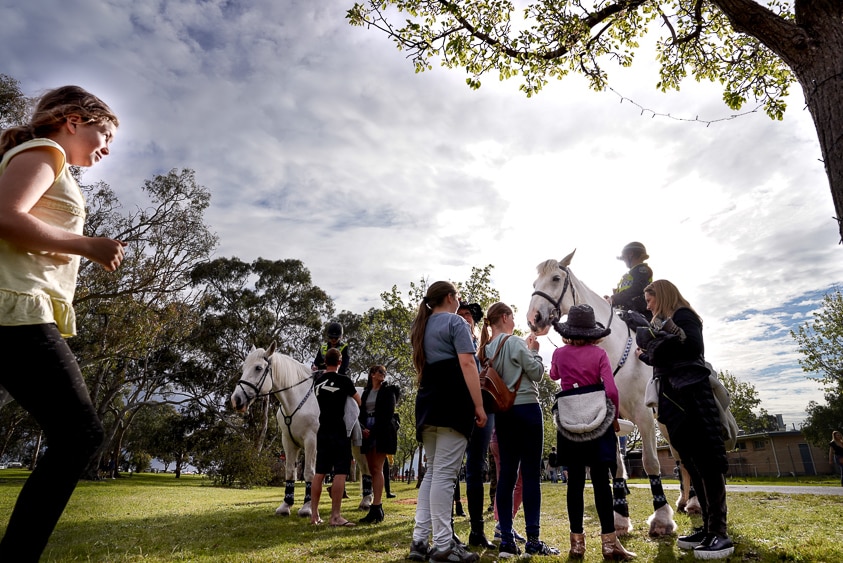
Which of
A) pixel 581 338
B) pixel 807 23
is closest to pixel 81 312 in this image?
pixel 581 338

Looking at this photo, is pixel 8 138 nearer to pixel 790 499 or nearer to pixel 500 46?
pixel 500 46

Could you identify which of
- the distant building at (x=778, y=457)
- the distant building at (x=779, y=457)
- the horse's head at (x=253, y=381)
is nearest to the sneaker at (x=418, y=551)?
the horse's head at (x=253, y=381)

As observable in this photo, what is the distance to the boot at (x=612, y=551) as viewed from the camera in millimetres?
3607

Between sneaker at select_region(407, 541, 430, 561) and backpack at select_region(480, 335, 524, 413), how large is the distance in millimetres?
1204

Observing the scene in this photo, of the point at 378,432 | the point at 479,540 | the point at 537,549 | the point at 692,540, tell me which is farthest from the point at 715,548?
the point at 378,432

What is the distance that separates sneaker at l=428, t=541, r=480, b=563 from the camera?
11.5 ft

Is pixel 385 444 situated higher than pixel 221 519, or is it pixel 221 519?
pixel 385 444

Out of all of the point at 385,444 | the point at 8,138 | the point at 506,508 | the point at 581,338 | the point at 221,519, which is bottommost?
the point at 221,519

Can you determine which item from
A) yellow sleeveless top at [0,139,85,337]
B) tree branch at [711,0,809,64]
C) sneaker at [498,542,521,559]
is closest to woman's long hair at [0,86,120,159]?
yellow sleeveless top at [0,139,85,337]

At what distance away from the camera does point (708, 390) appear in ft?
13.0

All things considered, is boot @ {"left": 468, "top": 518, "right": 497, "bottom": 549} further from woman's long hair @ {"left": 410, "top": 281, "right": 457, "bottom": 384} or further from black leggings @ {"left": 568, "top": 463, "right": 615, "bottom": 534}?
woman's long hair @ {"left": 410, "top": 281, "right": 457, "bottom": 384}

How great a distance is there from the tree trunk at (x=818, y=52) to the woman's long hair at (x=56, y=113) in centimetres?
472

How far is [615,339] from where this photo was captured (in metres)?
5.90

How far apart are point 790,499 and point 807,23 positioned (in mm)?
8817
